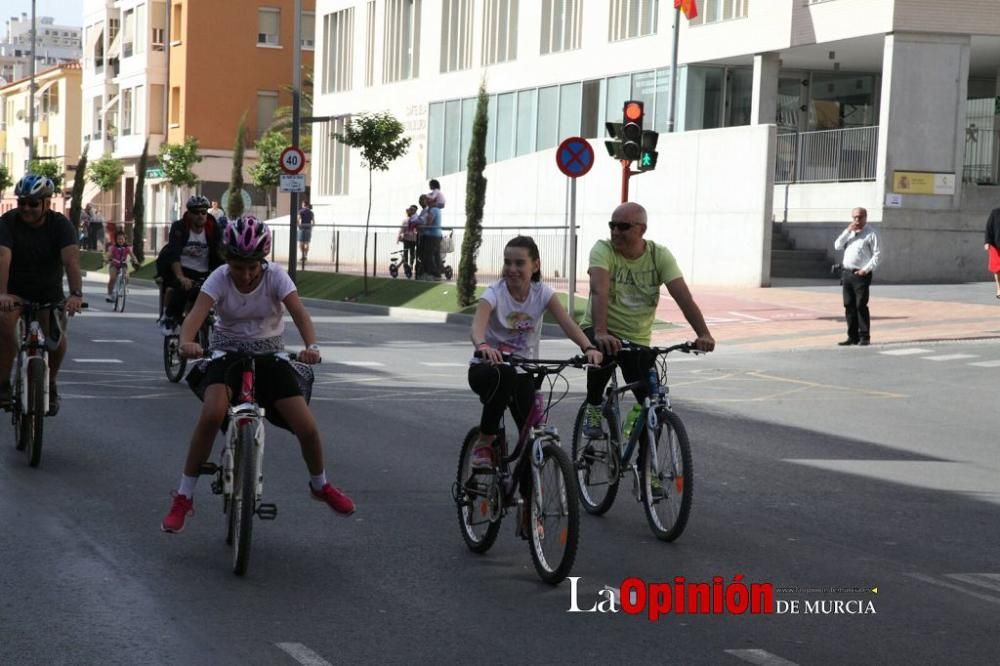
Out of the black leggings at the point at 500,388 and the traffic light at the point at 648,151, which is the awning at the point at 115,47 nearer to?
the traffic light at the point at 648,151

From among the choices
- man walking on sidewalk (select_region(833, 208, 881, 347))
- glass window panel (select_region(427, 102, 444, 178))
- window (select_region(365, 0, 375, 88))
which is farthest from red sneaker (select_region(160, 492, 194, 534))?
window (select_region(365, 0, 375, 88))

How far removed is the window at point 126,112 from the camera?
7612 centimetres

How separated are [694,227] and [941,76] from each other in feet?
19.6

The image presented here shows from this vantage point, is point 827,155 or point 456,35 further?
point 456,35

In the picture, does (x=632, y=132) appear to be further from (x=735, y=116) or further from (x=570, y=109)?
(x=570, y=109)

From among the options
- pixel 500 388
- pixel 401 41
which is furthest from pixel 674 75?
pixel 500 388

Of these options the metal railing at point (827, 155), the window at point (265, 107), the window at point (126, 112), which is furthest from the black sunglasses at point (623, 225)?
the window at point (126, 112)

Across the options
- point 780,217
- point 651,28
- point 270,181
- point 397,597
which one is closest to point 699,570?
point 397,597

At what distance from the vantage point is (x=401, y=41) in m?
53.2

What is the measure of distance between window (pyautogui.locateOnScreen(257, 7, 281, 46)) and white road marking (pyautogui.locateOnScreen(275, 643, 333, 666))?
68868 millimetres

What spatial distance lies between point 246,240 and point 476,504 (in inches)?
67.2

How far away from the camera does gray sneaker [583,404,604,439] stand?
8969 millimetres

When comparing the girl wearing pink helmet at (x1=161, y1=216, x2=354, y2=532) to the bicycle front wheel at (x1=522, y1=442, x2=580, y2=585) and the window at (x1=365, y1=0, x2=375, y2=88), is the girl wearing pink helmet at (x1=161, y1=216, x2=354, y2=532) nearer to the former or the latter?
the bicycle front wheel at (x1=522, y1=442, x2=580, y2=585)

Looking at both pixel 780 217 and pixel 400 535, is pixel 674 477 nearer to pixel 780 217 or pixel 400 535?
pixel 400 535
